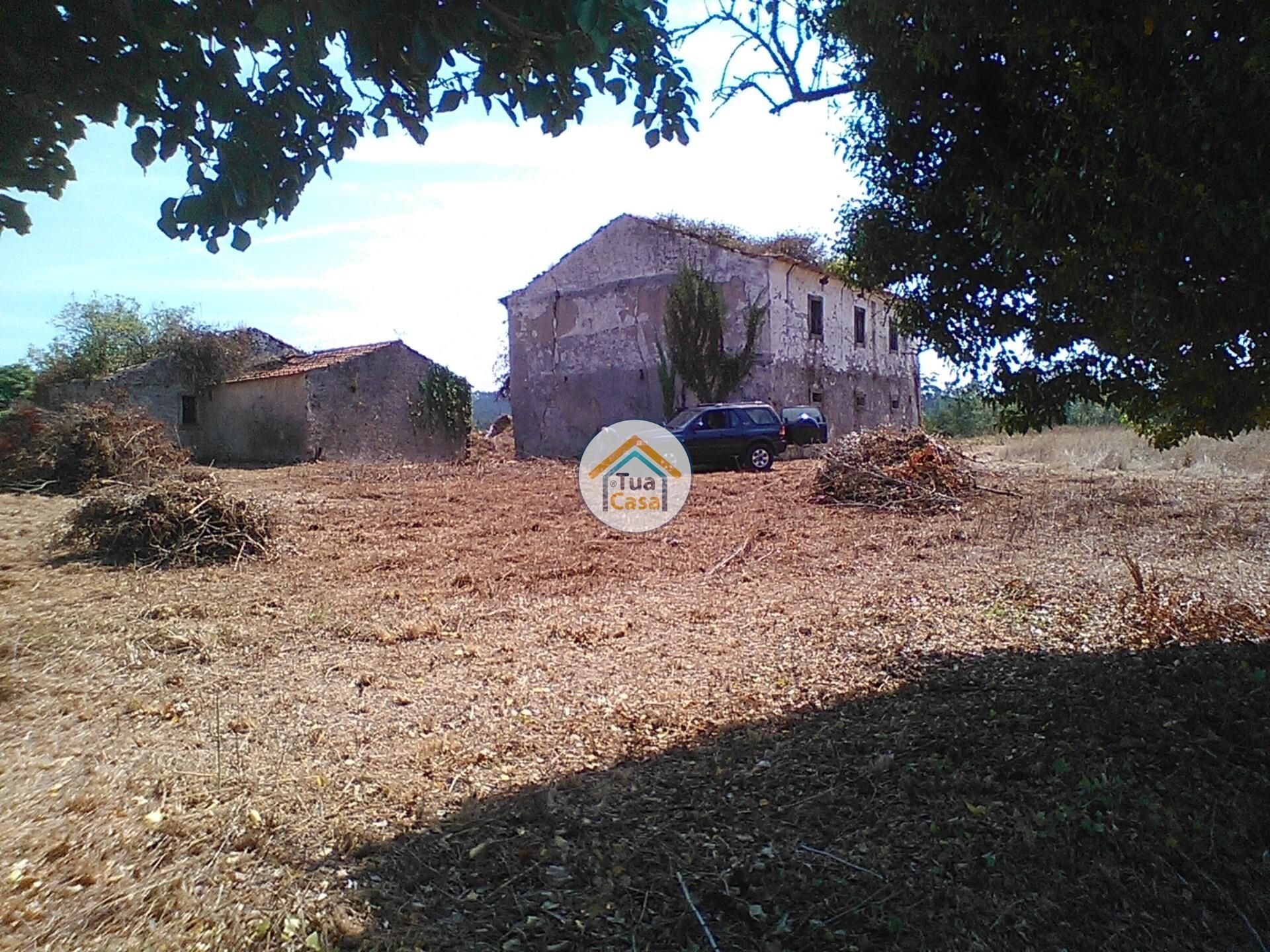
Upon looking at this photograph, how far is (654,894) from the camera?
2.31m

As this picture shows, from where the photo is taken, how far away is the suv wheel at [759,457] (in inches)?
664

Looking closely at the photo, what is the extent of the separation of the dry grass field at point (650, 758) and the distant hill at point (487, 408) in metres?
19.6

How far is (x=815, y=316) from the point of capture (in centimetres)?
2369

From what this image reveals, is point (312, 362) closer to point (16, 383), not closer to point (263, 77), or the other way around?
point (16, 383)

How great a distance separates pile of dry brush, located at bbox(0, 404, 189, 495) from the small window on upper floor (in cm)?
1740

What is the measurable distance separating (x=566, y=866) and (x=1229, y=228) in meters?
2.94

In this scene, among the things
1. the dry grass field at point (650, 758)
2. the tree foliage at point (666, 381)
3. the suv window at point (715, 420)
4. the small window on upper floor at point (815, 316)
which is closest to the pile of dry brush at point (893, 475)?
the dry grass field at point (650, 758)

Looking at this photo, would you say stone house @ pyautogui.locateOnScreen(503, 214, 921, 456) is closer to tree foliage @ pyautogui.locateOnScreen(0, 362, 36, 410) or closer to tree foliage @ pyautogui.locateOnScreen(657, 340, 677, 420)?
tree foliage @ pyautogui.locateOnScreen(657, 340, 677, 420)

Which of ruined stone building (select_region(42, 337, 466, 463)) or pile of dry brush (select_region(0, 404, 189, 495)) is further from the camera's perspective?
ruined stone building (select_region(42, 337, 466, 463))

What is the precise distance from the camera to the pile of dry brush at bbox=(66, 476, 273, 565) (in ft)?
25.1

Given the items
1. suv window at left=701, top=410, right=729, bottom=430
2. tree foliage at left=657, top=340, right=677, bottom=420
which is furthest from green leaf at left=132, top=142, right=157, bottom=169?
tree foliage at left=657, top=340, right=677, bottom=420

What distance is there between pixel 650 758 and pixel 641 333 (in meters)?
19.9

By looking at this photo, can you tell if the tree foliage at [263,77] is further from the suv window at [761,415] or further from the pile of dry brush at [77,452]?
the suv window at [761,415]

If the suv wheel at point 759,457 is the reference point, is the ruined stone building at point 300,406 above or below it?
above
